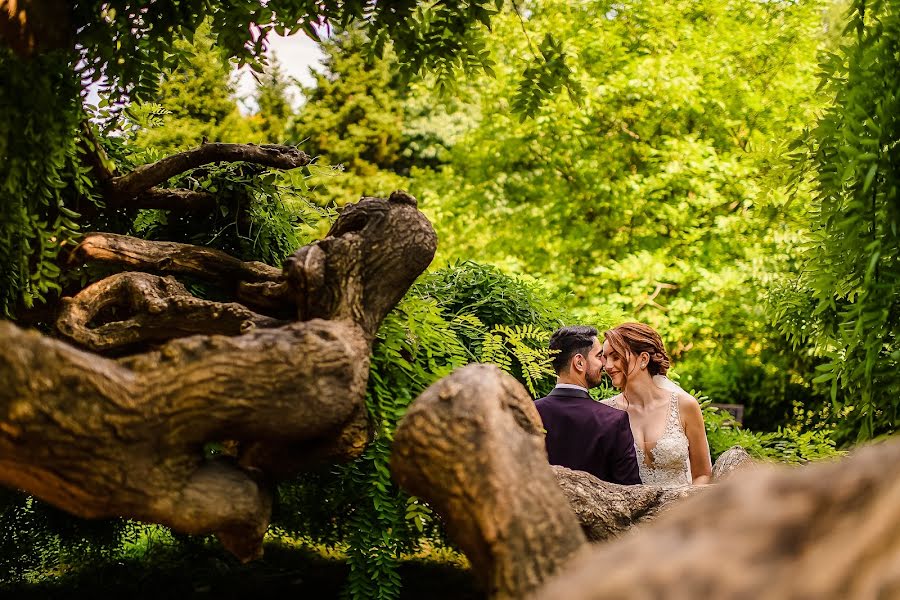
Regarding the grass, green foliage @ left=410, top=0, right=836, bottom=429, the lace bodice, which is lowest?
the grass

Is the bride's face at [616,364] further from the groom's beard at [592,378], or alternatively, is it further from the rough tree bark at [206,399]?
the rough tree bark at [206,399]

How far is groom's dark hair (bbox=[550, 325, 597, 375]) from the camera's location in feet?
15.3

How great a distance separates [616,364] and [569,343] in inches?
28.4

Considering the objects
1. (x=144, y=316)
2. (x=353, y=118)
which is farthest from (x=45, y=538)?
(x=353, y=118)

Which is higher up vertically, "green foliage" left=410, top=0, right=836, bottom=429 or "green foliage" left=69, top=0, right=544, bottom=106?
"green foliage" left=410, top=0, right=836, bottom=429

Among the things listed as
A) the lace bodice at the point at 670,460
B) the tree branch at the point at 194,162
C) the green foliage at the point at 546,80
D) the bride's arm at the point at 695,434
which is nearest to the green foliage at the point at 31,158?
the tree branch at the point at 194,162

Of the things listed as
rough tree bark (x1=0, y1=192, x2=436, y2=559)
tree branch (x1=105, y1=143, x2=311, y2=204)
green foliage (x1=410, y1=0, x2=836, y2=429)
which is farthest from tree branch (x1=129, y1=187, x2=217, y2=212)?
green foliage (x1=410, y1=0, x2=836, y2=429)

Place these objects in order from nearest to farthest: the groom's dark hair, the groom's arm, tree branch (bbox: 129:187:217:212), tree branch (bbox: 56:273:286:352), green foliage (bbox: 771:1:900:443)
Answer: green foliage (bbox: 771:1:900:443) → tree branch (bbox: 56:273:286:352) → tree branch (bbox: 129:187:217:212) → the groom's arm → the groom's dark hair

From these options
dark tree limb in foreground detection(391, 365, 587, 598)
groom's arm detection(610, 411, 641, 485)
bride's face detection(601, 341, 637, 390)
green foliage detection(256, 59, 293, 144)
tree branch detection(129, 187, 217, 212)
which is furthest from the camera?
green foliage detection(256, 59, 293, 144)

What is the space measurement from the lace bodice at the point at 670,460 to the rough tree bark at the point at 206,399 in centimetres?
262

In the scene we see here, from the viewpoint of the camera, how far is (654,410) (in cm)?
528

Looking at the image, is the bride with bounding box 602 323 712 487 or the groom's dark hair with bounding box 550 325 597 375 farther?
the bride with bounding box 602 323 712 487

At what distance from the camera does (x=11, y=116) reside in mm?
2936

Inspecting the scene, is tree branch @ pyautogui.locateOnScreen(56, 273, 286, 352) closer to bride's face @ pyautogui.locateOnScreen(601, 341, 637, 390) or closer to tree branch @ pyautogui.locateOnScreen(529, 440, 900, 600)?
tree branch @ pyautogui.locateOnScreen(529, 440, 900, 600)
